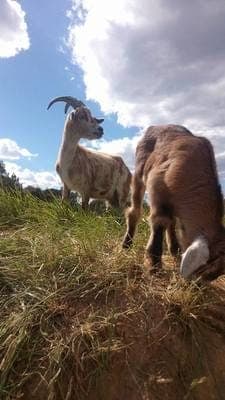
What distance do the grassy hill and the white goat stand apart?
5625mm

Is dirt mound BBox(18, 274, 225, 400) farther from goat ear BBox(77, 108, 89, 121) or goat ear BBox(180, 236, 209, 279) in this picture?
goat ear BBox(77, 108, 89, 121)

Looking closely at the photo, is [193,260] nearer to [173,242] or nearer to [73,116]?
[173,242]

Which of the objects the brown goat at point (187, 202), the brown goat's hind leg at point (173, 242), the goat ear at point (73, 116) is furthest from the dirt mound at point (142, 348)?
the goat ear at point (73, 116)

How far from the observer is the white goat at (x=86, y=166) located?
36.5 feet

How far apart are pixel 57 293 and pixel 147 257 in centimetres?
119

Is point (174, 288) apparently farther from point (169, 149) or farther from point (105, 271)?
point (169, 149)

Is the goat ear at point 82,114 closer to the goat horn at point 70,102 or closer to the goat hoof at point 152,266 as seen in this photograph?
the goat horn at point 70,102

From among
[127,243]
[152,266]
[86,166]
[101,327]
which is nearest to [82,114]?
[86,166]

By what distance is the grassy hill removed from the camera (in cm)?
383

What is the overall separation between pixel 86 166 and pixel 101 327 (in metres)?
7.55

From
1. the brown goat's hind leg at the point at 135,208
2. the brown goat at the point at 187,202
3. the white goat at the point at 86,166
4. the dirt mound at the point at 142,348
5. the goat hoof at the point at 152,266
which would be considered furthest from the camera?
the white goat at the point at 86,166

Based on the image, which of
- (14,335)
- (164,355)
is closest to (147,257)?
(164,355)

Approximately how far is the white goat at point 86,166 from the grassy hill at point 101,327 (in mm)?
5625

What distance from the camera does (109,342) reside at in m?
4.04
